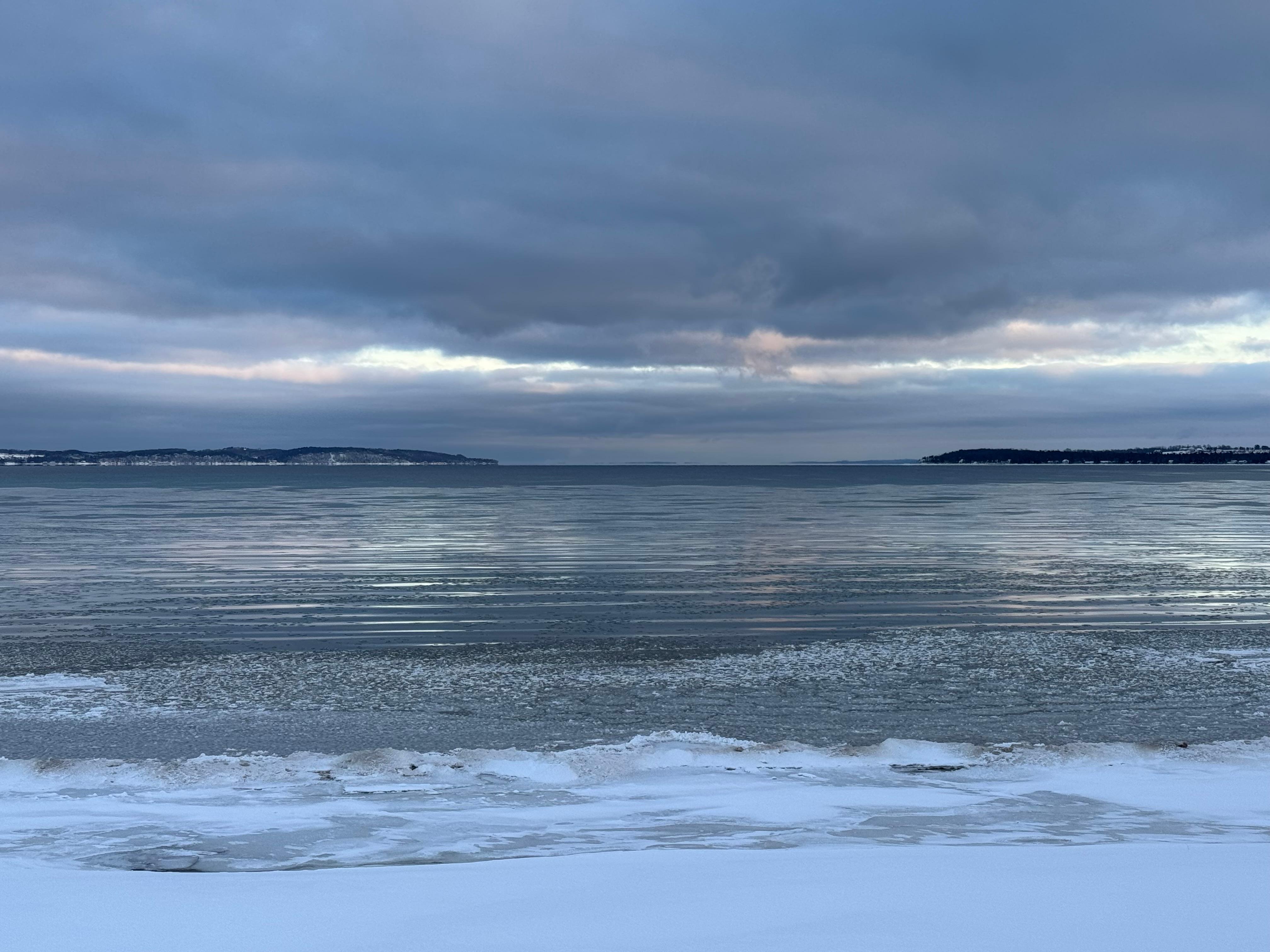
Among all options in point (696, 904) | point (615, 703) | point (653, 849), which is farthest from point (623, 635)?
point (696, 904)

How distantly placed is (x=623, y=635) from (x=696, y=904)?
1072 cm

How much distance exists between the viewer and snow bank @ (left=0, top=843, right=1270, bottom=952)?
4840mm

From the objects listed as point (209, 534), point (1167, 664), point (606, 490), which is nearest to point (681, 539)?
point (209, 534)

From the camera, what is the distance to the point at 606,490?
98125 mm

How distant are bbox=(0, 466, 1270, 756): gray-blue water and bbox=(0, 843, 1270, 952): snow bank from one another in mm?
3835

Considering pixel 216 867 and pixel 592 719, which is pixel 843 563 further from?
pixel 216 867

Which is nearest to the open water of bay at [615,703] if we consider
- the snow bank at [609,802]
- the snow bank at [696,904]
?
the snow bank at [609,802]

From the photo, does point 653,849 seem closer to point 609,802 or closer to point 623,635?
point 609,802

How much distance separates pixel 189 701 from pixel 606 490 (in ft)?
285

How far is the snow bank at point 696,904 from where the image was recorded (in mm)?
4840

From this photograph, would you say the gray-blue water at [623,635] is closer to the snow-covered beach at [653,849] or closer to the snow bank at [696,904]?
the snow-covered beach at [653,849]

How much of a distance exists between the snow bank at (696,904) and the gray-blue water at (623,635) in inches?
151

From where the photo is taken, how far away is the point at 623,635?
52.6 feet

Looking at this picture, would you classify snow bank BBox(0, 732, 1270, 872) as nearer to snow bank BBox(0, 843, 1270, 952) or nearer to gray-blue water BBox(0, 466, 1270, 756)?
snow bank BBox(0, 843, 1270, 952)
